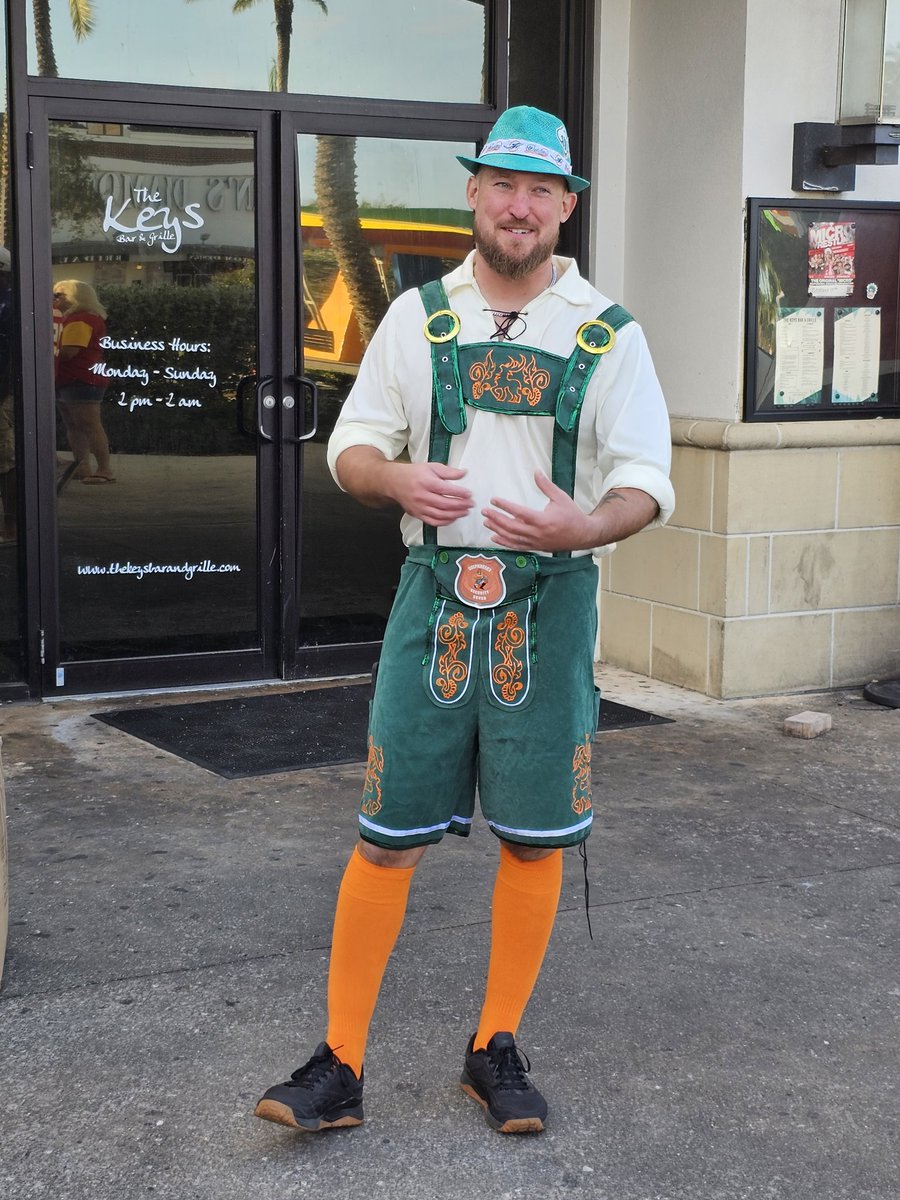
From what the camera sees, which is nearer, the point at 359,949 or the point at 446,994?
the point at 359,949

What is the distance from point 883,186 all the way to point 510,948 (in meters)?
4.77

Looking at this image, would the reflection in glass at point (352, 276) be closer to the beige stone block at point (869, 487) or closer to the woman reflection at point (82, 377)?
the woman reflection at point (82, 377)

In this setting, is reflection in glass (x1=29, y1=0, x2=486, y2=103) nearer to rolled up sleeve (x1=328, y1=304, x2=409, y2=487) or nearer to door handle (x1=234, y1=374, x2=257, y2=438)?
door handle (x1=234, y1=374, x2=257, y2=438)

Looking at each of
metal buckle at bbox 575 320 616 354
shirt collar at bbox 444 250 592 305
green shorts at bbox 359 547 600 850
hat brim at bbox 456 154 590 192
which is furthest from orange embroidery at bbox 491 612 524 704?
hat brim at bbox 456 154 590 192

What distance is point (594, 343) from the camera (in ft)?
9.59

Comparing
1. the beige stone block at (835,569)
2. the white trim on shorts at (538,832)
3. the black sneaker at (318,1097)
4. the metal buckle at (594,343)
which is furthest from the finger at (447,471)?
the beige stone block at (835,569)

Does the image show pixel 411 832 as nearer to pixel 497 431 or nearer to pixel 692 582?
pixel 497 431

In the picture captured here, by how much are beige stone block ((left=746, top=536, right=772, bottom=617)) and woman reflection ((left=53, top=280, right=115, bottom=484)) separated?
2.75 m

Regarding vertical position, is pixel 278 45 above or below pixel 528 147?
above

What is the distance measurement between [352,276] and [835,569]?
8.23ft

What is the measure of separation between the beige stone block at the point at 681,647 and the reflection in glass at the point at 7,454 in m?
2.82

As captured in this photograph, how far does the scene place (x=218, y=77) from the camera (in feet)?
20.6

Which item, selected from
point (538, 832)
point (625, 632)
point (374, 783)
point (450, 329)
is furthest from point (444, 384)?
point (625, 632)

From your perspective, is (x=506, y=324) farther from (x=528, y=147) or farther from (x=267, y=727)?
(x=267, y=727)
